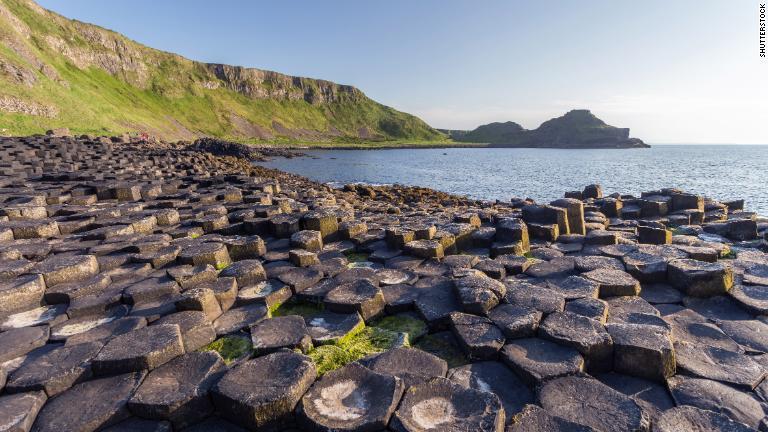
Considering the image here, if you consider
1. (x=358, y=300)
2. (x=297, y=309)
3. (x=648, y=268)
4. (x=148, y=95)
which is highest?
(x=148, y=95)

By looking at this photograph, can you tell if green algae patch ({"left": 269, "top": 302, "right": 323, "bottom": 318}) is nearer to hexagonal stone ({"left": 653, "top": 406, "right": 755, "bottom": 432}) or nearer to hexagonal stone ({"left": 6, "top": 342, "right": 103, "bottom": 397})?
hexagonal stone ({"left": 6, "top": 342, "right": 103, "bottom": 397})

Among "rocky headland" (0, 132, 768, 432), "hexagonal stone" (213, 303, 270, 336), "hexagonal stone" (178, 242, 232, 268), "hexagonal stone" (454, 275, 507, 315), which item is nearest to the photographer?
"rocky headland" (0, 132, 768, 432)

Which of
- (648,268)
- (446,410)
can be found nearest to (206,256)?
(446,410)

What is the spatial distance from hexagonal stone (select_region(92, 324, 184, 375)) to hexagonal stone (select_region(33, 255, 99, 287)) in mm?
2014

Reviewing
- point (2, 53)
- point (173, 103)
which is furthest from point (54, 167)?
point (173, 103)

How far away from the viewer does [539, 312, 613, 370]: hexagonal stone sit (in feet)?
10.5

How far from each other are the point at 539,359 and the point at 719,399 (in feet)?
4.14

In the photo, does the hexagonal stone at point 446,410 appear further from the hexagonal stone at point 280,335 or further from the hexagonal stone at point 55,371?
the hexagonal stone at point 55,371

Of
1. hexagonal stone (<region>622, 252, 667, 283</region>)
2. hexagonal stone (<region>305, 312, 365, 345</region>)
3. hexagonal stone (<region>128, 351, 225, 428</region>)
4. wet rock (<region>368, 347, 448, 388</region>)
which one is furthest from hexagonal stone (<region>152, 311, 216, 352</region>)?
hexagonal stone (<region>622, 252, 667, 283</region>)

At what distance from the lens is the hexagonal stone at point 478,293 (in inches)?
154

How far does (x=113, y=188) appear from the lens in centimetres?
961

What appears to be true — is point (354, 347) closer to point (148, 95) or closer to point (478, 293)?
point (478, 293)

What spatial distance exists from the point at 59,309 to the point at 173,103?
127m

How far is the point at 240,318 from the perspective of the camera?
394cm
